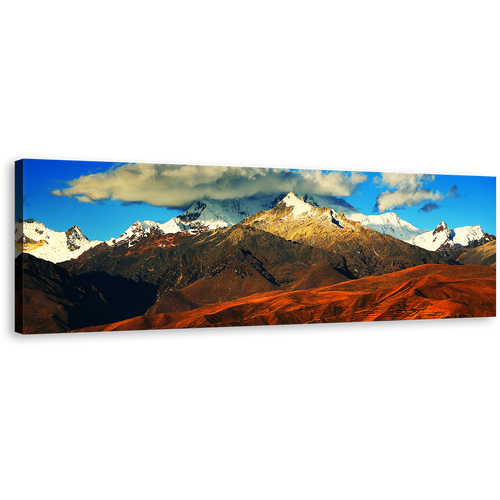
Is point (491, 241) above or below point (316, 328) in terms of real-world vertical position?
above

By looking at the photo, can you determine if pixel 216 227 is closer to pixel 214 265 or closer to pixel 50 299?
pixel 214 265

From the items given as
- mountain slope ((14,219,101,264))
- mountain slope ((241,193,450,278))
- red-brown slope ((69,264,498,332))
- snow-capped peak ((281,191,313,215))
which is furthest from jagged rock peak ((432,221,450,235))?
mountain slope ((14,219,101,264))

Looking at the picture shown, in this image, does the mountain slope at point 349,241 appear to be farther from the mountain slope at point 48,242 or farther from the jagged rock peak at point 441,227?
the mountain slope at point 48,242

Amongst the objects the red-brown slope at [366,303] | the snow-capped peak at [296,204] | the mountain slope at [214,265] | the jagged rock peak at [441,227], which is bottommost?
the red-brown slope at [366,303]

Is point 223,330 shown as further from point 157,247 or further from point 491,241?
point 491,241

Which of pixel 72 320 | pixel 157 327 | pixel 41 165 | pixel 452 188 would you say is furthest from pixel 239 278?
pixel 452 188

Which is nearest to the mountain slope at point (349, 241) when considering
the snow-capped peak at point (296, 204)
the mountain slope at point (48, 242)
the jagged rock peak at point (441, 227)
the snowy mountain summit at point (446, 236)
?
the snow-capped peak at point (296, 204)
